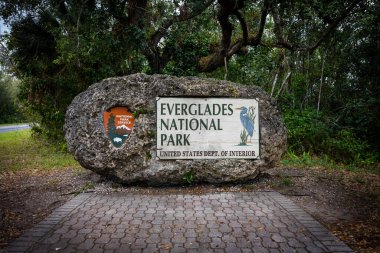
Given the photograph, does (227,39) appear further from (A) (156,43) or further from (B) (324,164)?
(B) (324,164)

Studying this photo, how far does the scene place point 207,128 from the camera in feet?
20.6

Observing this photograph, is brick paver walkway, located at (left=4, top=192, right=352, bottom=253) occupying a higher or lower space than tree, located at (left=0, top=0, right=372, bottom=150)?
lower

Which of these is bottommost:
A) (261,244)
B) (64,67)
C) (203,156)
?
(261,244)

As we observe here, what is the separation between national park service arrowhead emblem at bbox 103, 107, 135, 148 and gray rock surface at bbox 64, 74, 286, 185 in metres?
0.08

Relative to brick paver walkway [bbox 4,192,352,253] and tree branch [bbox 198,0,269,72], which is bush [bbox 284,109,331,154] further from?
brick paver walkway [bbox 4,192,352,253]

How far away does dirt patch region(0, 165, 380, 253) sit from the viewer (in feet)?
14.2

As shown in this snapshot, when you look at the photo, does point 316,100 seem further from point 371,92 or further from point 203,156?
point 203,156

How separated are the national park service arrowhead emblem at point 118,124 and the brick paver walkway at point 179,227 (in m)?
1.03

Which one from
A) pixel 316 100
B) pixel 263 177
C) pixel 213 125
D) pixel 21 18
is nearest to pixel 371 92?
pixel 316 100

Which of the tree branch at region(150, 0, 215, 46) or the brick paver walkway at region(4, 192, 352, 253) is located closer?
the brick paver walkway at region(4, 192, 352, 253)

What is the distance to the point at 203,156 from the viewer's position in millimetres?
6160

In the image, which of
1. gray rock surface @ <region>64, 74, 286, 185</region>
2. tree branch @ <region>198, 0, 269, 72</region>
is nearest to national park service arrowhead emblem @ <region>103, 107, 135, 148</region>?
gray rock surface @ <region>64, 74, 286, 185</region>

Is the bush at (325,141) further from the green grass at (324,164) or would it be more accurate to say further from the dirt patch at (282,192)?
the dirt patch at (282,192)

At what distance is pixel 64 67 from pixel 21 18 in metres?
1.82
